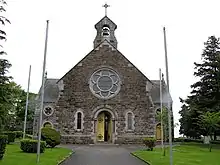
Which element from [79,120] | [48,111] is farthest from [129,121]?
[48,111]

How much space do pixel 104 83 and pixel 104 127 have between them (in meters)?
5.42

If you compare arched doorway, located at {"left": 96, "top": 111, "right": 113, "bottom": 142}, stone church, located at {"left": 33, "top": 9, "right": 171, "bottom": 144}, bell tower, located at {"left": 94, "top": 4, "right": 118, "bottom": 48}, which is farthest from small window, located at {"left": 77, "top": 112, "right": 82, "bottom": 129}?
bell tower, located at {"left": 94, "top": 4, "right": 118, "bottom": 48}

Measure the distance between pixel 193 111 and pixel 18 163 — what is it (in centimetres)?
2636

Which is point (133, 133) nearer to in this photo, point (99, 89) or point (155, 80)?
point (99, 89)

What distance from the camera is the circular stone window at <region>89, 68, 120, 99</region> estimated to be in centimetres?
3803

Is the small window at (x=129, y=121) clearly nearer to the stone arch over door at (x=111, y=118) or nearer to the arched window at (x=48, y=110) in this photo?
the stone arch over door at (x=111, y=118)

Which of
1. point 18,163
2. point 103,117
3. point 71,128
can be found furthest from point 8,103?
point 103,117

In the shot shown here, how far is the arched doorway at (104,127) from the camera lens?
127 feet

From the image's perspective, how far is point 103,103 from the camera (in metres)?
37.5

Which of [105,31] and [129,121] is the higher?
[105,31]

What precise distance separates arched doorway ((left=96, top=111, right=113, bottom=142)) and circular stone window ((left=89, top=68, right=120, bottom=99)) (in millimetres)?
2398

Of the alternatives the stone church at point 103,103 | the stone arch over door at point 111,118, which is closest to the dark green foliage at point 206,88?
the stone church at point 103,103

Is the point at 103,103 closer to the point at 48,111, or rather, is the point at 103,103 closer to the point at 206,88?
the point at 48,111

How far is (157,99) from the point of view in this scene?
4144 centimetres
